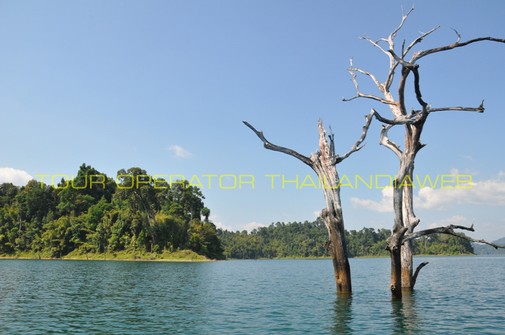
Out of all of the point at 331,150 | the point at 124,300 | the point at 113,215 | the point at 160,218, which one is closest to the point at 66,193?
the point at 113,215

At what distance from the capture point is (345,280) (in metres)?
23.7

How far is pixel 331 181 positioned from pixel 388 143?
403 cm

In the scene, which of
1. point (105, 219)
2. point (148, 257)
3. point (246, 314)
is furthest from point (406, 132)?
point (105, 219)

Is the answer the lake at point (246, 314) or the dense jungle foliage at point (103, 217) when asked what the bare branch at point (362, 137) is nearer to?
the lake at point (246, 314)

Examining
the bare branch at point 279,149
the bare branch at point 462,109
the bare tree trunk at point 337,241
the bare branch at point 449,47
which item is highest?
the bare branch at point 449,47

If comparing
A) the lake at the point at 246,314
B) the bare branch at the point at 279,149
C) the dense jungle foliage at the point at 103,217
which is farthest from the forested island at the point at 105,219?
the bare branch at the point at 279,149

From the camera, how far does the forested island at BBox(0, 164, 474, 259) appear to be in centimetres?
11525

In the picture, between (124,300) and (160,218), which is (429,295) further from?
(160,218)

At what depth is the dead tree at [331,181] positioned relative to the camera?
22297mm

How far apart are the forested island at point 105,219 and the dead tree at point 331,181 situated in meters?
90.2

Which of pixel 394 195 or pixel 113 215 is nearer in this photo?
pixel 394 195

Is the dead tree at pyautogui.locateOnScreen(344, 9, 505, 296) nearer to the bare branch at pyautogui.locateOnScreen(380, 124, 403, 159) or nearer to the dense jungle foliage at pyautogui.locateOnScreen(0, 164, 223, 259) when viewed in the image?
the bare branch at pyautogui.locateOnScreen(380, 124, 403, 159)

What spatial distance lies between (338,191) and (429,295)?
37.4ft

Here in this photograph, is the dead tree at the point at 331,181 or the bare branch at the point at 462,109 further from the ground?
the bare branch at the point at 462,109
